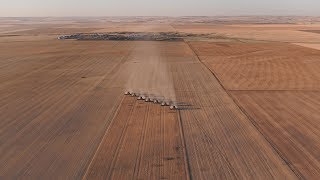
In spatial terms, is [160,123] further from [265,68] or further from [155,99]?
[265,68]

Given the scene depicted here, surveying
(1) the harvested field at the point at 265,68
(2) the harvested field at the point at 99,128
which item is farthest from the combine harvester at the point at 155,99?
(1) the harvested field at the point at 265,68

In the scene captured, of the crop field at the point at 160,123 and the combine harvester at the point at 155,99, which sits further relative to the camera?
the combine harvester at the point at 155,99

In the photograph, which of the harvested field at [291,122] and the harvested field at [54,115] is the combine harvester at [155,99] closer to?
the harvested field at [54,115]

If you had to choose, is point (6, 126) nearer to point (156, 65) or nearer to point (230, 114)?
point (230, 114)

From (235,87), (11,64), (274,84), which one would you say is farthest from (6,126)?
(11,64)

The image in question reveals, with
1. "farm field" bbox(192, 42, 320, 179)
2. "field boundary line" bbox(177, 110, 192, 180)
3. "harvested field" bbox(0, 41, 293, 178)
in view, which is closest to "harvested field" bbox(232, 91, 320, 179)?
"farm field" bbox(192, 42, 320, 179)

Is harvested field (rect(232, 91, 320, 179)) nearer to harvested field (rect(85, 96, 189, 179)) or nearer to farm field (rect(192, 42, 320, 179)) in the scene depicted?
farm field (rect(192, 42, 320, 179))

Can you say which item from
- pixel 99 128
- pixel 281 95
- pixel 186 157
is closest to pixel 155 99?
pixel 99 128
